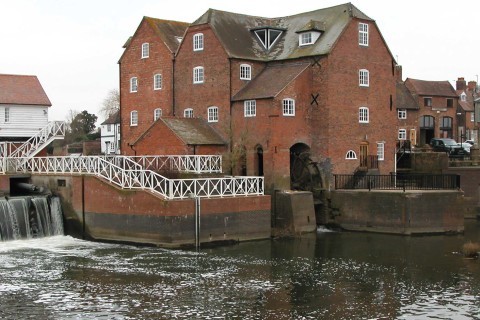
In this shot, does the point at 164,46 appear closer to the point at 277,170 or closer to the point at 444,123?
the point at 277,170

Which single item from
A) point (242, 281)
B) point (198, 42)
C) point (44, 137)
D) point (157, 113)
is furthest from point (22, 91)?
point (242, 281)

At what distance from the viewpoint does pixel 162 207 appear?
3494cm

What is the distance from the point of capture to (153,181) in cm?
3809

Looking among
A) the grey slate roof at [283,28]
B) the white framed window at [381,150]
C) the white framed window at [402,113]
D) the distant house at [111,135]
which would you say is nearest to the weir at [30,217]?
the grey slate roof at [283,28]

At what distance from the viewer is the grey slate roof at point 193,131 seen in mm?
44312

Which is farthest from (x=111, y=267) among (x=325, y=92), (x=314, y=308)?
(x=325, y=92)

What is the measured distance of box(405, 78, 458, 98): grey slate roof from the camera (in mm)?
79500

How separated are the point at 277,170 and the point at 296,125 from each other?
335cm

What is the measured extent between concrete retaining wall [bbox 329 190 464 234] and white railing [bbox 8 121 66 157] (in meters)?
18.4

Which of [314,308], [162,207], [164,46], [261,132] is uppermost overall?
[164,46]

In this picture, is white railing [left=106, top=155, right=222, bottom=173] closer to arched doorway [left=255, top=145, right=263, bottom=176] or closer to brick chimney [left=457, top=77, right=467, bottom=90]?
arched doorway [left=255, top=145, right=263, bottom=176]

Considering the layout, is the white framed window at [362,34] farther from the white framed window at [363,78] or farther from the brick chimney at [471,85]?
the brick chimney at [471,85]

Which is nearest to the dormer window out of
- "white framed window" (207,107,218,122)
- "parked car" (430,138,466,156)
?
"white framed window" (207,107,218,122)

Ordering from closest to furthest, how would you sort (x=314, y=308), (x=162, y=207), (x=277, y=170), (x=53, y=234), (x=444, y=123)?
(x=314, y=308) → (x=162, y=207) → (x=53, y=234) → (x=277, y=170) → (x=444, y=123)
